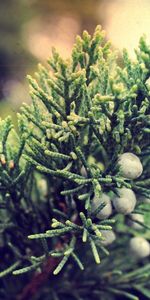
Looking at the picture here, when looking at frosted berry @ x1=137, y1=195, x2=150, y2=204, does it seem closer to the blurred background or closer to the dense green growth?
the dense green growth

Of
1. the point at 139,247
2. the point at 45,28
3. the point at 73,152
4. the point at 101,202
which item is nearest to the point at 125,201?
the point at 101,202

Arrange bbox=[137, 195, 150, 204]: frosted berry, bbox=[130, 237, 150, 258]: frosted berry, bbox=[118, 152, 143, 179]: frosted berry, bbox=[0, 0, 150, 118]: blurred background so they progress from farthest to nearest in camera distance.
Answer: bbox=[0, 0, 150, 118]: blurred background, bbox=[130, 237, 150, 258]: frosted berry, bbox=[137, 195, 150, 204]: frosted berry, bbox=[118, 152, 143, 179]: frosted berry

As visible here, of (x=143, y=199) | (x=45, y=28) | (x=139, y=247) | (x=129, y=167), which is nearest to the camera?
(x=129, y=167)

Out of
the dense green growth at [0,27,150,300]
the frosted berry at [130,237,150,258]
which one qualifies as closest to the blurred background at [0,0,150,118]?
the dense green growth at [0,27,150,300]

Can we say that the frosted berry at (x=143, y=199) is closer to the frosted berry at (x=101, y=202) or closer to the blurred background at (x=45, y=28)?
the frosted berry at (x=101, y=202)

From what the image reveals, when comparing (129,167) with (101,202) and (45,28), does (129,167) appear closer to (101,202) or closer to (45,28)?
(101,202)

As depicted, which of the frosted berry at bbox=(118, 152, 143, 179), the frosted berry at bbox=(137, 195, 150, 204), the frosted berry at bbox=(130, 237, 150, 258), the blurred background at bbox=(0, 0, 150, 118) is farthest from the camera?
the blurred background at bbox=(0, 0, 150, 118)

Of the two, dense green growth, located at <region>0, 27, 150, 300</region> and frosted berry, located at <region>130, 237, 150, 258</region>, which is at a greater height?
dense green growth, located at <region>0, 27, 150, 300</region>
